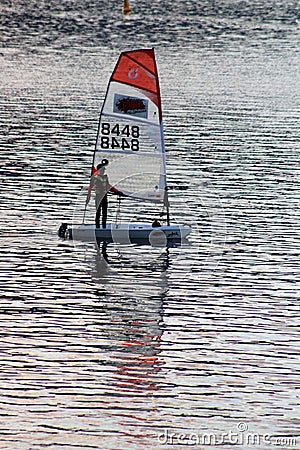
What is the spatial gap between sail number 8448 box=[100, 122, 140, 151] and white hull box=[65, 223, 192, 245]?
405 cm

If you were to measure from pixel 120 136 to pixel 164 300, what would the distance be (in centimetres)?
1215

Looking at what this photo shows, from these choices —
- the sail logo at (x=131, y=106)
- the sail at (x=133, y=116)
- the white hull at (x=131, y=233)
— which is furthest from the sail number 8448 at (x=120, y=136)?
the white hull at (x=131, y=233)

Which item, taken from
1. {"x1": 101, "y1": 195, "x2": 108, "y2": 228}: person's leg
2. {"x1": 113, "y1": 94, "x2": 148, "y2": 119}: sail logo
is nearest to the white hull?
{"x1": 101, "y1": 195, "x2": 108, "y2": 228}: person's leg

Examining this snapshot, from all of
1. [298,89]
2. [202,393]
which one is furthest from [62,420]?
[298,89]

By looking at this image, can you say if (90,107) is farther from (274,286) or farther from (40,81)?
(274,286)

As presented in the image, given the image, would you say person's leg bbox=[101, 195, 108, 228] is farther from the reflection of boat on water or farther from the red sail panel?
the red sail panel

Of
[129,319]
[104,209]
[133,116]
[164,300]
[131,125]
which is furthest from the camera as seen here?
[133,116]

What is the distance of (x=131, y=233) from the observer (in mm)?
48000

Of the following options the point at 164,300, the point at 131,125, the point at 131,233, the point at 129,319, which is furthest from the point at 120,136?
the point at 129,319

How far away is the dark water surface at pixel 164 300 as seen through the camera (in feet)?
98.4

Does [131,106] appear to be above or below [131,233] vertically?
above

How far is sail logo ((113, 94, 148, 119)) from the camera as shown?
50344mm

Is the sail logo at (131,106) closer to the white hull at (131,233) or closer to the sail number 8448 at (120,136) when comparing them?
the sail number 8448 at (120,136)

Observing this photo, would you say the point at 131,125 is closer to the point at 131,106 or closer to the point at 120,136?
the point at 120,136
